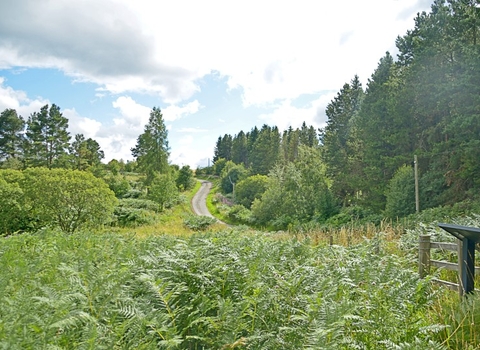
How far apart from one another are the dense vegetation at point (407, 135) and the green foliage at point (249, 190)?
7291mm

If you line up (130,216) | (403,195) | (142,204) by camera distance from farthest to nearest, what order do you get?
(142,204) < (130,216) < (403,195)

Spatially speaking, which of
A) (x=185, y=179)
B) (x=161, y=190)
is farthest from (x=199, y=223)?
(x=185, y=179)

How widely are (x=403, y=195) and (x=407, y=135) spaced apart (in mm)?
5764

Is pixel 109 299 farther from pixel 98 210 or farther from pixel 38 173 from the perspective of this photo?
pixel 38 173

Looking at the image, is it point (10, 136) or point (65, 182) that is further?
point (10, 136)

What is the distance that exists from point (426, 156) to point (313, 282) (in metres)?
20.3

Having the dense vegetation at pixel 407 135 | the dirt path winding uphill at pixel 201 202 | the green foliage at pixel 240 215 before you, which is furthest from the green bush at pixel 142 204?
the dense vegetation at pixel 407 135

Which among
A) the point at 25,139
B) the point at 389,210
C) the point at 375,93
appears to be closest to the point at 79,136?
the point at 25,139

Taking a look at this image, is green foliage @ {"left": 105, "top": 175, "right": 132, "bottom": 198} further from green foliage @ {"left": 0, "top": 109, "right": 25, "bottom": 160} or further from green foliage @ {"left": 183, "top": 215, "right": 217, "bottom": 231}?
green foliage @ {"left": 183, "top": 215, "right": 217, "bottom": 231}

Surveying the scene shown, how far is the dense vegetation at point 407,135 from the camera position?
1608 centimetres

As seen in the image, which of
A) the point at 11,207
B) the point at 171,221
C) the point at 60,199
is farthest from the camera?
the point at 171,221

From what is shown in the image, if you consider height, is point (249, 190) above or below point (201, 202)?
above

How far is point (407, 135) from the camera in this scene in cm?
2191

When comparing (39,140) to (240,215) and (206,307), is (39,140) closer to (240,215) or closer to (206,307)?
(240,215)
